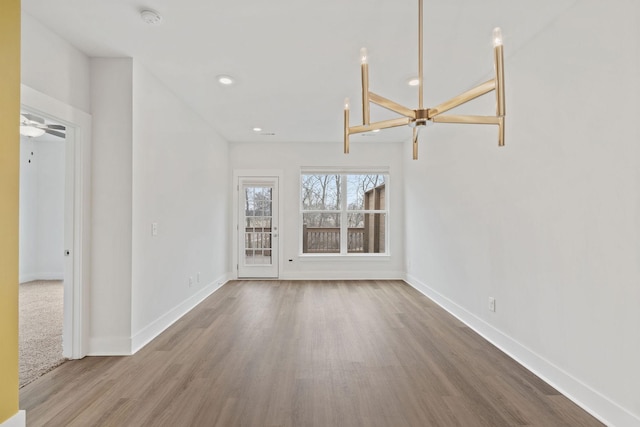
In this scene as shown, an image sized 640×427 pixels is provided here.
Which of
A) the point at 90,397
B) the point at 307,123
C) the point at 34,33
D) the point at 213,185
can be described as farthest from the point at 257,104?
the point at 90,397

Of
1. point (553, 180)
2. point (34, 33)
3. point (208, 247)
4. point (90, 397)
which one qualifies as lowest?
point (90, 397)

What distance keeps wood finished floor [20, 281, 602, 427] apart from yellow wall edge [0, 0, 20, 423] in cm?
38

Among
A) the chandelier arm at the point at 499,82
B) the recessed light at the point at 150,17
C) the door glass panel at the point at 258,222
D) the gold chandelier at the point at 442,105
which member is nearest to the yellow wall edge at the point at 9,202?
the recessed light at the point at 150,17

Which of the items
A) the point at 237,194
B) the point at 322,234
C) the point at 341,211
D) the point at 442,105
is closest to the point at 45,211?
the point at 237,194

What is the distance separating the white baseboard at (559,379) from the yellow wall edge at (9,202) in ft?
11.1

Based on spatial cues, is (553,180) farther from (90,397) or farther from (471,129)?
(90,397)

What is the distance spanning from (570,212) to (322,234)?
455cm

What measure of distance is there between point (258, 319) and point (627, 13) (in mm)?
3918

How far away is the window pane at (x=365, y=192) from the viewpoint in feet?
21.0

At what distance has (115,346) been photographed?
285 centimetres

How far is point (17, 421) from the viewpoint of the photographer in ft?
5.94

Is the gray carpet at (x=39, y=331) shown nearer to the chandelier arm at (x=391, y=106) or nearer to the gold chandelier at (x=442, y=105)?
the gold chandelier at (x=442, y=105)

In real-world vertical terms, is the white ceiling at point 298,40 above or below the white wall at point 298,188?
above

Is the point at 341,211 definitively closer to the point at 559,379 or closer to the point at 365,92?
the point at 559,379
